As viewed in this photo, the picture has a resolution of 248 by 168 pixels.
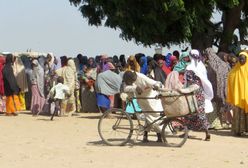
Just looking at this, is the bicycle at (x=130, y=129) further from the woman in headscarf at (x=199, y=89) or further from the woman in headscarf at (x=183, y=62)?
the woman in headscarf at (x=183, y=62)

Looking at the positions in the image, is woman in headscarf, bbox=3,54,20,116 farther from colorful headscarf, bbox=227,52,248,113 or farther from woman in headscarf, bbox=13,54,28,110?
colorful headscarf, bbox=227,52,248,113

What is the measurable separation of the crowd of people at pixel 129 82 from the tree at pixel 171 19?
128 centimetres

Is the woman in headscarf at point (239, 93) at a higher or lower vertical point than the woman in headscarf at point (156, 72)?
lower

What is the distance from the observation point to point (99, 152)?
9164 millimetres

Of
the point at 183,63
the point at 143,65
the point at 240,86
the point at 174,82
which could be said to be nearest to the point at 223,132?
the point at 240,86

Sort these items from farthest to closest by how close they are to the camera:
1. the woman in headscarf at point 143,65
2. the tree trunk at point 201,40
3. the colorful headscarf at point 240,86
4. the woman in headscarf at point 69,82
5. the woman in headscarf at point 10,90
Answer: the tree trunk at point 201,40 < the woman in headscarf at point 10,90 < the woman in headscarf at point 69,82 < the woman in headscarf at point 143,65 < the colorful headscarf at point 240,86

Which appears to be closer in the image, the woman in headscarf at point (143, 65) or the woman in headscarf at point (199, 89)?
the woman in headscarf at point (199, 89)

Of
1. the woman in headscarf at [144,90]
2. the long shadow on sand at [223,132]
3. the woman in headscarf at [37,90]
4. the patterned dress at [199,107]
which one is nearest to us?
the woman in headscarf at [144,90]

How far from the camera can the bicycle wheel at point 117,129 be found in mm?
9775

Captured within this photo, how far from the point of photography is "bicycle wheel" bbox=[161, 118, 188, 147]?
974 cm

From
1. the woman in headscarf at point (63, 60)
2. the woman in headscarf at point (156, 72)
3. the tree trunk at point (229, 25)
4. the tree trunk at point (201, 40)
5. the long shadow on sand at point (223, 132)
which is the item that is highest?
the tree trunk at point (229, 25)

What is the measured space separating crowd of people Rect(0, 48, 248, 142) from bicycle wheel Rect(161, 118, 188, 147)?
0.64 ft

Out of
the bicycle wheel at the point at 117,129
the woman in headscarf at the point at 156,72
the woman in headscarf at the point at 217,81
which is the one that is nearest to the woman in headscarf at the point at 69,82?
the woman in headscarf at the point at 156,72

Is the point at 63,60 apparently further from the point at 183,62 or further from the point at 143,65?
the point at 183,62
